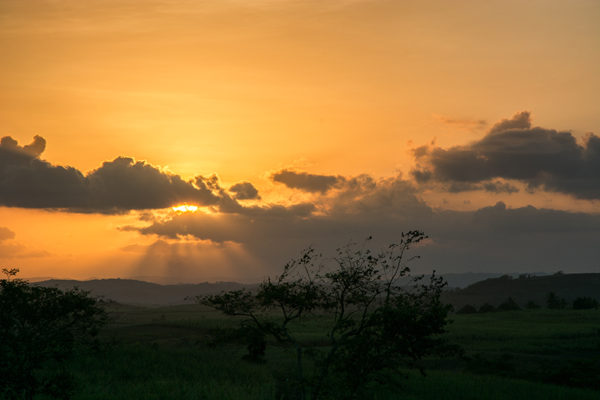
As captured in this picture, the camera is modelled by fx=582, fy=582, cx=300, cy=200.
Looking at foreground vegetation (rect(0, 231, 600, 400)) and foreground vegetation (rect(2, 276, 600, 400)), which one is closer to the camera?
foreground vegetation (rect(0, 231, 600, 400))

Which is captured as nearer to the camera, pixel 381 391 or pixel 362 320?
pixel 362 320

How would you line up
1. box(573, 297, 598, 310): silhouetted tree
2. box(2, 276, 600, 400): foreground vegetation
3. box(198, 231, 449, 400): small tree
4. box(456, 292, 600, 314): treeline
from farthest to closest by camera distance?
box(456, 292, 600, 314): treeline
box(573, 297, 598, 310): silhouetted tree
box(2, 276, 600, 400): foreground vegetation
box(198, 231, 449, 400): small tree

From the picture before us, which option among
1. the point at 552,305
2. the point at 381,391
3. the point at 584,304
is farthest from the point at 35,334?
the point at 552,305

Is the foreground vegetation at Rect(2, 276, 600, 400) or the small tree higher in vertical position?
the small tree

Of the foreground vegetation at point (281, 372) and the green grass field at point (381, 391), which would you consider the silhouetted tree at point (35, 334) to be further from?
the green grass field at point (381, 391)

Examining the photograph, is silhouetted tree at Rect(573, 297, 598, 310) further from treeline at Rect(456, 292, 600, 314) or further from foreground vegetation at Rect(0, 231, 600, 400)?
foreground vegetation at Rect(0, 231, 600, 400)

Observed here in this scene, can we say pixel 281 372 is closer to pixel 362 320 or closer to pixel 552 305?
pixel 362 320

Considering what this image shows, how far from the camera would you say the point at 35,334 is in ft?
73.5

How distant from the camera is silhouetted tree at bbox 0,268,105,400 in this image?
19266 mm

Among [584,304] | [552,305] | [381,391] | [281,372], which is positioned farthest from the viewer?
[552,305]

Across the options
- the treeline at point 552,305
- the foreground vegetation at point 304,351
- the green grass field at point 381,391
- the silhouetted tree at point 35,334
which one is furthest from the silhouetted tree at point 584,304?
the silhouetted tree at point 35,334

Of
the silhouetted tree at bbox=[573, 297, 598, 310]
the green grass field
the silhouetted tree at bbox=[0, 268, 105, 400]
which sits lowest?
the green grass field

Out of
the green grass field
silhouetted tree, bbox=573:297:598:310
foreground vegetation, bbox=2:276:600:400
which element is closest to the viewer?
foreground vegetation, bbox=2:276:600:400

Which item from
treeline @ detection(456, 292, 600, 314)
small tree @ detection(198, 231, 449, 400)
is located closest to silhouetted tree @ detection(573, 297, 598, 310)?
treeline @ detection(456, 292, 600, 314)
